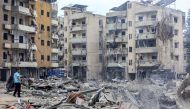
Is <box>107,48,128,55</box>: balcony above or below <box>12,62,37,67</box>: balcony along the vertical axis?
above

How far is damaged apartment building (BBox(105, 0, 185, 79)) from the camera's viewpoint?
68.7 meters

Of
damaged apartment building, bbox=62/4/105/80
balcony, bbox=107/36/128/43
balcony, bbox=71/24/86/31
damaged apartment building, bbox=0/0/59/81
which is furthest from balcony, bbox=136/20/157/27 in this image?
damaged apartment building, bbox=0/0/59/81

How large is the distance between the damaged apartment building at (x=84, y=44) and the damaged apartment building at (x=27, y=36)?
861cm

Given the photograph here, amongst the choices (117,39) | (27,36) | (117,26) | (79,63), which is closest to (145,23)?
(117,26)

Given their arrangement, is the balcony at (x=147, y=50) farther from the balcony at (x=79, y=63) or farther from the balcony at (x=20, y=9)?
the balcony at (x=20, y=9)

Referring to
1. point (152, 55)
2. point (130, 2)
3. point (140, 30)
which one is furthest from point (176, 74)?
point (130, 2)

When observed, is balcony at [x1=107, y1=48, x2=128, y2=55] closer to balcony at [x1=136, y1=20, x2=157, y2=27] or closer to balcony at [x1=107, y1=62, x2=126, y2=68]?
balcony at [x1=107, y1=62, x2=126, y2=68]

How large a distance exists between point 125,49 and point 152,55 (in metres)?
6.88

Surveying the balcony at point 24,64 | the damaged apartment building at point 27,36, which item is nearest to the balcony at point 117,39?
the damaged apartment building at point 27,36

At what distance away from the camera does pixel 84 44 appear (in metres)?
80.9

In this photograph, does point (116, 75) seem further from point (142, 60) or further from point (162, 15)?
point (162, 15)

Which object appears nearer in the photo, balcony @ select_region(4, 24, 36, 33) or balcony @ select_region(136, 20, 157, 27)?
balcony @ select_region(4, 24, 36, 33)

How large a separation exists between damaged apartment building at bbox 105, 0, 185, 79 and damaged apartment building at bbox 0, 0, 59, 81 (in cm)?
1177

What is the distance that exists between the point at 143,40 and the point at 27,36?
2098 cm
